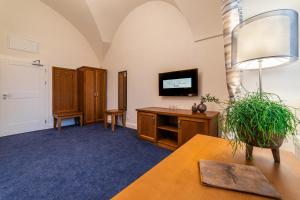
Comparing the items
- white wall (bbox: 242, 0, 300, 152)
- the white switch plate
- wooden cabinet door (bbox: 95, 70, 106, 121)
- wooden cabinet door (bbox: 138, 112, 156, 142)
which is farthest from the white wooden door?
white wall (bbox: 242, 0, 300, 152)

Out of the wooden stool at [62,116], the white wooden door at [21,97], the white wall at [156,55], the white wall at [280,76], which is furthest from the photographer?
the wooden stool at [62,116]

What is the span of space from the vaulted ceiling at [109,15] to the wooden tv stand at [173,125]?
1.56 metres

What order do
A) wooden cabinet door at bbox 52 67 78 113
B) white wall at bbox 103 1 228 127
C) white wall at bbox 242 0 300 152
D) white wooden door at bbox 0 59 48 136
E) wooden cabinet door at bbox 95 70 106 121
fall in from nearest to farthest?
white wall at bbox 242 0 300 152 → white wall at bbox 103 1 228 127 → white wooden door at bbox 0 59 48 136 → wooden cabinet door at bbox 52 67 78 113 → wooden cabinet door at bbox 95 70 106 121

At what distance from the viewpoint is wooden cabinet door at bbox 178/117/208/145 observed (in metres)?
2.21

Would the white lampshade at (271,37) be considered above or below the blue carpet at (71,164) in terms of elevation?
above

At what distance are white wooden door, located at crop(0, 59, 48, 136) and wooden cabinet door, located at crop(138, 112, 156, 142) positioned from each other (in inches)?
115

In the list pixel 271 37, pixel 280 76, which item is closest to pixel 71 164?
pixel 271 37

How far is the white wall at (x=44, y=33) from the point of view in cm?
338

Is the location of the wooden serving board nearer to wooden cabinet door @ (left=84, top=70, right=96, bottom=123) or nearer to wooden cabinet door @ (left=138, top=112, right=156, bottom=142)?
wooden cabinet door @ (left=138, top=112, right=156, bottom=142)

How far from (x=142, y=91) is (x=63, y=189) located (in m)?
2.72

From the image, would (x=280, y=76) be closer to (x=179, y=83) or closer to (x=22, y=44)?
(x=179, y=83)

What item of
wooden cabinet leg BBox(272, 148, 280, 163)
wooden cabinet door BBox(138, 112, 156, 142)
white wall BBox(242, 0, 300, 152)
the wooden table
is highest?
white wall BBox(242, 0, 300, 152)

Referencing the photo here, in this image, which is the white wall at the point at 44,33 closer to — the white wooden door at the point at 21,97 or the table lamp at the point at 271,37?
the white wooden door at the point at 21,97

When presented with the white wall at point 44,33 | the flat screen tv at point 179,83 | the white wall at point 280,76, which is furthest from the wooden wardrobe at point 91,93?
the white wall at point 280,76
